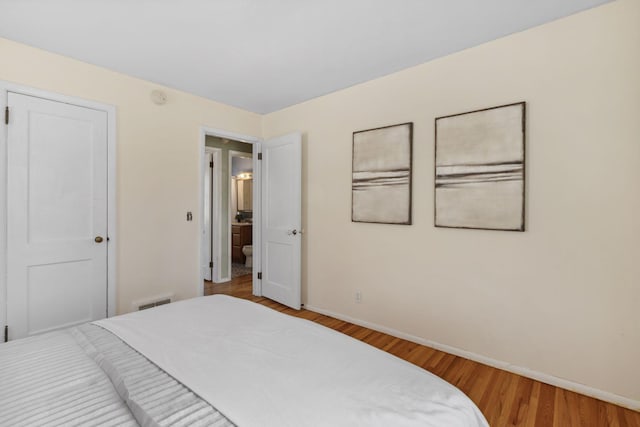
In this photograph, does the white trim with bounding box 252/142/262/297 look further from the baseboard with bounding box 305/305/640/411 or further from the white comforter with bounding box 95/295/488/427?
the white comforter with bounding box 95/295/488/427

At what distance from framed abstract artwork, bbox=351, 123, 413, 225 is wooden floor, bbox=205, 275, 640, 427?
1124mm

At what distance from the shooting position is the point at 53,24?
207cm

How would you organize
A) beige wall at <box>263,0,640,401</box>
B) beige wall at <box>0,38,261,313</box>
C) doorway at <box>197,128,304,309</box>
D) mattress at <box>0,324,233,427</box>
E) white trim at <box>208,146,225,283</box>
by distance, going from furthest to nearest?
white trim at <box>208,146,225,283</box>
doorway at <box>197,128,304,309</box>
beige wall at <box>0,38,261,313</box>
beige wall at <box>263,0,640,401</box>
mattress at <box>0,324,233,427</box>

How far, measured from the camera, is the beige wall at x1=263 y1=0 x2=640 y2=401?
1.82 metres

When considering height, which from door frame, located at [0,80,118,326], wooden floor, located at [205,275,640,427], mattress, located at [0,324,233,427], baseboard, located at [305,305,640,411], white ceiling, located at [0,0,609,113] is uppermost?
white ceiling, located at [0,0,609,113]

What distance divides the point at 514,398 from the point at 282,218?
2661 mm

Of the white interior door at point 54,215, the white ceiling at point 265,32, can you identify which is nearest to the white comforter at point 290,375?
the white interior door at point 54,215

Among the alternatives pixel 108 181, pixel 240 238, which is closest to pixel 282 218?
pixel 108 181

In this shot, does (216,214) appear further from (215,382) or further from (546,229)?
(546,229)

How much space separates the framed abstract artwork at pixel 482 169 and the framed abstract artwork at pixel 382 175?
0.92ft

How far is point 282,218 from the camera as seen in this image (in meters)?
3.63

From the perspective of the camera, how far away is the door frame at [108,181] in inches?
87.2

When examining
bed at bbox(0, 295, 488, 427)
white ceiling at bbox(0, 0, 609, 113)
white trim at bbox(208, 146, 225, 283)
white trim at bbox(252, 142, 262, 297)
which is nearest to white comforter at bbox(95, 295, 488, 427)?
bed at bbox(0, 295, 488, 427)

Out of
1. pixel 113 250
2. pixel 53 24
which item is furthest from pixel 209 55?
pixel 113 250
